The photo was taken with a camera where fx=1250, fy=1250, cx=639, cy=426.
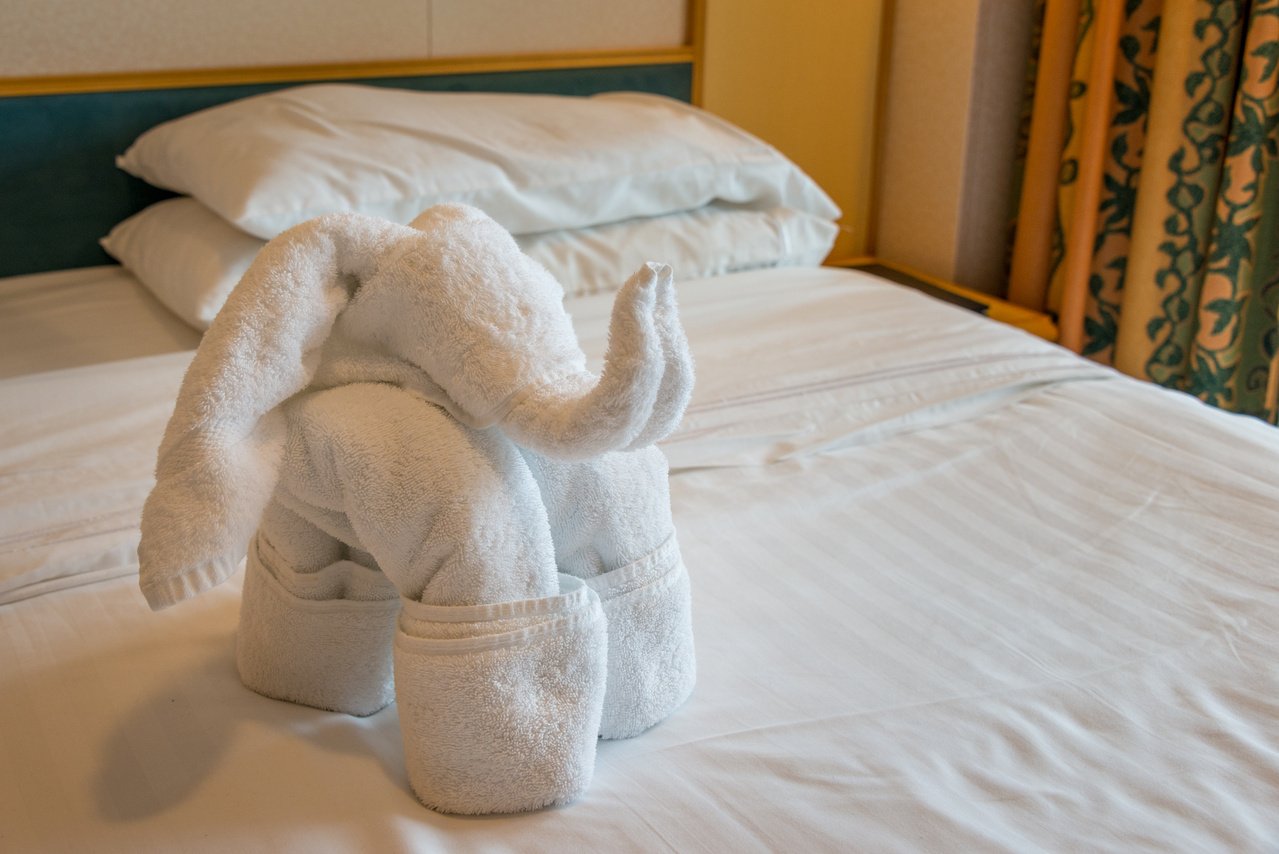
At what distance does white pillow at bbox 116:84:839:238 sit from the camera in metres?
1.71

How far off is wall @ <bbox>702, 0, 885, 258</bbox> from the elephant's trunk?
1805 mm

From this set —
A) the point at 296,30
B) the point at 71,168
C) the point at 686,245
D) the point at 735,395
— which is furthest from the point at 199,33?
the point at 735,395

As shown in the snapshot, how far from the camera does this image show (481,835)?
86 cm

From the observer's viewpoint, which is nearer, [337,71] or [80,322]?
[80,322]

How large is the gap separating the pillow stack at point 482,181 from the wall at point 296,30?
137mm

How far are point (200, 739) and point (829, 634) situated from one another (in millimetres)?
541

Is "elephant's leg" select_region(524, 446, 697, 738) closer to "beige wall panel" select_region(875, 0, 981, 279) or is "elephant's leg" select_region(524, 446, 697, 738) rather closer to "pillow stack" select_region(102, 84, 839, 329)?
"pillow stack" select_region(102, 84, 839, 329)

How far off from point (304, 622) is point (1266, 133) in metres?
1.87

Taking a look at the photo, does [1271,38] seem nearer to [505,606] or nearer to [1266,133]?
[1266,133]

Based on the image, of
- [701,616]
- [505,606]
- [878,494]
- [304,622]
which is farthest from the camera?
A: [878,494]

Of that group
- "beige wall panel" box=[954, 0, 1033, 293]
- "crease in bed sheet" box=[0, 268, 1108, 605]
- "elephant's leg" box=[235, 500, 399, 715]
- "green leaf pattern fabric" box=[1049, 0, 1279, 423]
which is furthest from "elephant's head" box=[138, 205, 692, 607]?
"beige wall panel" box=[954, 0, 1033, 293]

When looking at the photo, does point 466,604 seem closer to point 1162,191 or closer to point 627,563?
point 627,563

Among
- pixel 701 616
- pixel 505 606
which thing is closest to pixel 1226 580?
pixel 701 616

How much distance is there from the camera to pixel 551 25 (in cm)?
231
